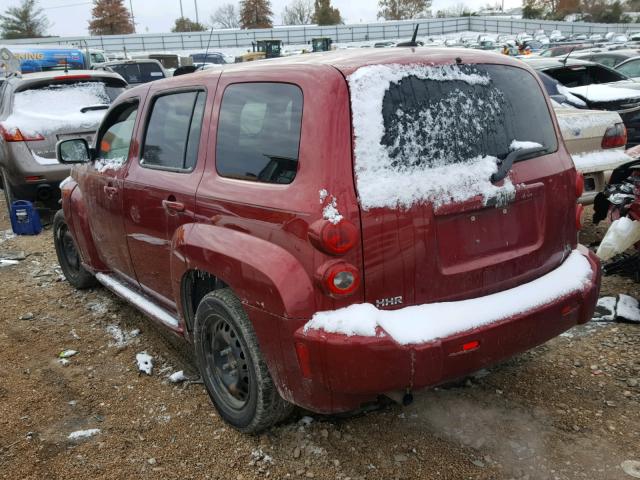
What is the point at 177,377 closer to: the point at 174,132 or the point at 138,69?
the point at 174,132

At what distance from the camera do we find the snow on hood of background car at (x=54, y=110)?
7.28 metres

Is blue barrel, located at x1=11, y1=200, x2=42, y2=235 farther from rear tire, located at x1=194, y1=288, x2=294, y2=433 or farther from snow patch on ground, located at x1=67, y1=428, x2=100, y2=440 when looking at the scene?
rear tire, located at x1=194, y1=288, x2=294, y2=433

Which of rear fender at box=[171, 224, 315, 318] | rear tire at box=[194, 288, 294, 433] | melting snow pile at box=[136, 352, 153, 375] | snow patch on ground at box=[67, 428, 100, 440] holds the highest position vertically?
rear fender at box=[171, 224, 315, 318]

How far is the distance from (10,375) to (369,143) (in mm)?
3025

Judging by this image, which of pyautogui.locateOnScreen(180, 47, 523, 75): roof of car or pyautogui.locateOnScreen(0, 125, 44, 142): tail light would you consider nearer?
pyautogui.locateOnScreen(180, 47, 523, 75): roof of car

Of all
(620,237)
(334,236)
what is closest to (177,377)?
(334,236)

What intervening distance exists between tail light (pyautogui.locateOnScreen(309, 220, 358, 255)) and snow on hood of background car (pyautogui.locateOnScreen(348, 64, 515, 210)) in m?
0.12

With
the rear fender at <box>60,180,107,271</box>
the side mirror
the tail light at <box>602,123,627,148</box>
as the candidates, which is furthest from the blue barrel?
the tail light at <box>602,123,627,148</box>

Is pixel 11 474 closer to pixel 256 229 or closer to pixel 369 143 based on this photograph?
pixel 256 229

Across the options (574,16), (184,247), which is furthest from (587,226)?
(574,16)

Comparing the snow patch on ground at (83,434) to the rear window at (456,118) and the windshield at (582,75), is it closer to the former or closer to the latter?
the rear window at (456,118)

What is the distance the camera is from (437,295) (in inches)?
96.3

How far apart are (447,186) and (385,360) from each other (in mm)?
781

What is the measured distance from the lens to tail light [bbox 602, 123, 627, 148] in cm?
541
